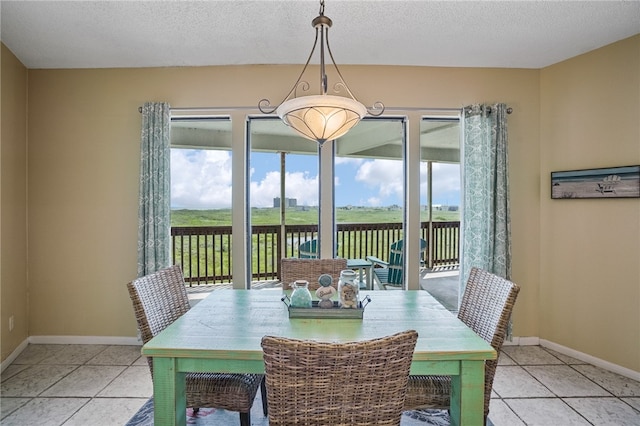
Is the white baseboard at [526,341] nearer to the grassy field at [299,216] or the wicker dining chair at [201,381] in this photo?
the grassy field at [299,216]

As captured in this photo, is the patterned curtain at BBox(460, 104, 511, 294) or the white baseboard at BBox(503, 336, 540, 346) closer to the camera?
the patterned curtain at BBox(460, 104, 511, 294)

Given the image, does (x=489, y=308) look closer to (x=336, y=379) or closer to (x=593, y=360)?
(x=336, y=379)

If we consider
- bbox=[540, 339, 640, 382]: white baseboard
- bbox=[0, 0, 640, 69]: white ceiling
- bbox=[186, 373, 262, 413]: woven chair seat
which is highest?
bbox=[0, 0, 640, 69]: white ceiling

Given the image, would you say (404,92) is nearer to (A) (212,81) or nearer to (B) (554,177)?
(B) (554,177)

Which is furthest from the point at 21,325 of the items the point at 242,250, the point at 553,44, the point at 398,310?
the point at 553,44

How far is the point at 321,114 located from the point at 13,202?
10.4ft

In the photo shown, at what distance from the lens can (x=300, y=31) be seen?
270cm

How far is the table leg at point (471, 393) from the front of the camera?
1416 millimetres

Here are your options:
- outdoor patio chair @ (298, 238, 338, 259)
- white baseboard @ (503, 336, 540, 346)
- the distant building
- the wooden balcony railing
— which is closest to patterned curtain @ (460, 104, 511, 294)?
the wooden balcony railing

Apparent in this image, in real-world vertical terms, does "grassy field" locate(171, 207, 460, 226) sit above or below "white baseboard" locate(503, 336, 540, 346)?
above

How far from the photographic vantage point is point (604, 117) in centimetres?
285

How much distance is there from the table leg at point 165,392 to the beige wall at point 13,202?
2.46m

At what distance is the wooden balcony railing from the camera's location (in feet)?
11.8

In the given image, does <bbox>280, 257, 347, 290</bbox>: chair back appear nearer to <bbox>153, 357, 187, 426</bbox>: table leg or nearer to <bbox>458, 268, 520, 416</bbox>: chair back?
<bbox>458, 268, 520, 416</bbox>: chair back
